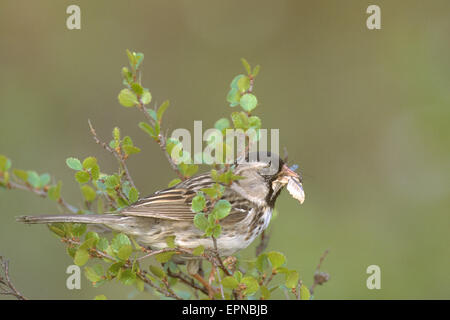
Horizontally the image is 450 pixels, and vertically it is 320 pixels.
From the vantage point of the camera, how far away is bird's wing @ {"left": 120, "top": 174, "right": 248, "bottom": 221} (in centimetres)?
316

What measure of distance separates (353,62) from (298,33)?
2.18 feet

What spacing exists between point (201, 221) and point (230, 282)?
1.04ft

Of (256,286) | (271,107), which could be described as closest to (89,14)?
(271,107)

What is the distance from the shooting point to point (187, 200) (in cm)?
323

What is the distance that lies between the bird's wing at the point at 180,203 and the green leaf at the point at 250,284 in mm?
619

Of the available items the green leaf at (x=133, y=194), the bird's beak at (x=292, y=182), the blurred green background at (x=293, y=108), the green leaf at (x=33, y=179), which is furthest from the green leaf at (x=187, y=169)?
the blurred green background at (x=293, y=108)

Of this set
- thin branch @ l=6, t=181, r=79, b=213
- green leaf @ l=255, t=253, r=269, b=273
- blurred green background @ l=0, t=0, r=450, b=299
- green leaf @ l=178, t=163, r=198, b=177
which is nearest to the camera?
green leaf @ l=255, t=253, r=269, b=273

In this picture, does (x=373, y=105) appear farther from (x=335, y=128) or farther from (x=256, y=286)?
(x=256, y=286)

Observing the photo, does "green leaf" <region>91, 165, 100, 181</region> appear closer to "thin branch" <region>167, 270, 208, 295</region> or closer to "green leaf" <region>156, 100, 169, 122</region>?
"green leaf" <region>156, 100, 169, 122</region>

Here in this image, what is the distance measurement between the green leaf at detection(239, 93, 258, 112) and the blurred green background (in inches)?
99.6

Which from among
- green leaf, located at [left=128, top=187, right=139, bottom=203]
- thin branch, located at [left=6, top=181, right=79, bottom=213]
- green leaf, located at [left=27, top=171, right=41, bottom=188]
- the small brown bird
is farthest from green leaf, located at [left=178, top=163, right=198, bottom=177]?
green leaf, located at [left=27, top=171, right=41, bottom=188]

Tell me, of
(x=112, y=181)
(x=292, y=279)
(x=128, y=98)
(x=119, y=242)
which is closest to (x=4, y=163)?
(x=112, y=181)

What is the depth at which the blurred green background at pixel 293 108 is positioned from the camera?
5238 millimetres

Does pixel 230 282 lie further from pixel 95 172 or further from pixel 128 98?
pixel 128 98
